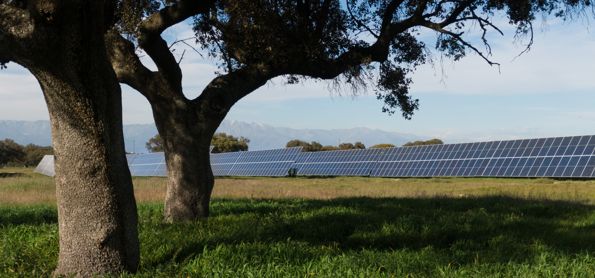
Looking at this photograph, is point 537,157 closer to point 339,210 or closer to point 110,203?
point 339,210

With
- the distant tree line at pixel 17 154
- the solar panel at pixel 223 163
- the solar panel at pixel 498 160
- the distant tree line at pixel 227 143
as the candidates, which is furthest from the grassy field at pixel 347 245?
the distant tree line at pixel 17 154

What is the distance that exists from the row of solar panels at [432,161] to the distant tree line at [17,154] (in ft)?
104

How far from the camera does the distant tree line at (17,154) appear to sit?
91188 mm

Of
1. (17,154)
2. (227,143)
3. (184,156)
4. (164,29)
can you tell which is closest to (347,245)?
(184,156)

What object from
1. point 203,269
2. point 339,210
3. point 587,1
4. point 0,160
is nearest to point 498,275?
point 203,269

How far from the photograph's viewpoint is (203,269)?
5.96m

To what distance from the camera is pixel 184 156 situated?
32.8 feet

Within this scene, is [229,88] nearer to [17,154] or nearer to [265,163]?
[265,163]

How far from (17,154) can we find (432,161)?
78.2 meters

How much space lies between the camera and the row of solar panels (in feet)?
114

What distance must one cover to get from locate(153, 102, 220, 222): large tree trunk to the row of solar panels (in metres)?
27.4

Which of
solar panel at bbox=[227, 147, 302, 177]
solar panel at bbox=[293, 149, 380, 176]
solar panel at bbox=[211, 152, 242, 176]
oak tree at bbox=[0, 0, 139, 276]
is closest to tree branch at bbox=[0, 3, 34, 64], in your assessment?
oak tree at bbox=[0, 0, 139, 276]

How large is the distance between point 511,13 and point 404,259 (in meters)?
7.51

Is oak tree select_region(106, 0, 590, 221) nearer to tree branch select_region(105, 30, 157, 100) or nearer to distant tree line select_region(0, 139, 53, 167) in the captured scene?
tree branch select_region(105, 30, 157, 100)
